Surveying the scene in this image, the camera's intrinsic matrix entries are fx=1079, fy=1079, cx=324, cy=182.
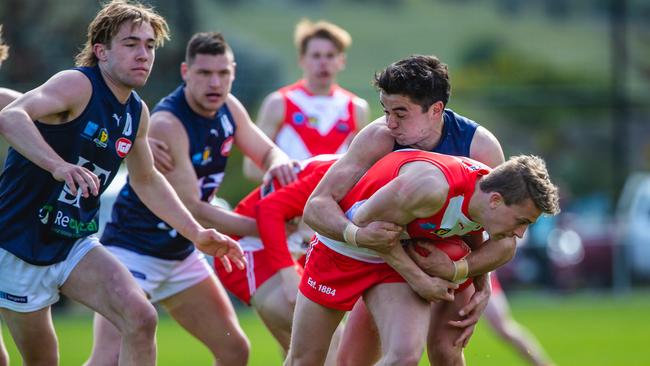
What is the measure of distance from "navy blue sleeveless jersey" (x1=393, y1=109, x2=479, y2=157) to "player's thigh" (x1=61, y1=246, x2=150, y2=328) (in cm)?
150

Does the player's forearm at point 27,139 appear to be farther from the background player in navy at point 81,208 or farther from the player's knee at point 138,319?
the player's knee at point 138,319

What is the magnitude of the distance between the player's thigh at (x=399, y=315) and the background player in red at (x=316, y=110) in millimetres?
2884

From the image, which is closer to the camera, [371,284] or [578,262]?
[371,284]

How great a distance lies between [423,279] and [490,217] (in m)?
0.43

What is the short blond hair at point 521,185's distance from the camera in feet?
16.2

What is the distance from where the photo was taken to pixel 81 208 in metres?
5.59

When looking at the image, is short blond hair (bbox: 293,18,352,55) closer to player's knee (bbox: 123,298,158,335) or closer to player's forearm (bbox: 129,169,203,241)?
player's forearm (bbox: 129,169,203,241)

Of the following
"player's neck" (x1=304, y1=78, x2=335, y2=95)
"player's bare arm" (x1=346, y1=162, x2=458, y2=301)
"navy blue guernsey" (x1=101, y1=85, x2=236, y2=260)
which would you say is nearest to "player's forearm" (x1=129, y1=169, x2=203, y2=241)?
"navy blue guernsey" (x1=101, y1=85, x2=236, y2=260)

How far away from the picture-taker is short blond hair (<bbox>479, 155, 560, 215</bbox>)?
4938 millimetres

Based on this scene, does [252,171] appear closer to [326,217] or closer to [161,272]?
[161,272]

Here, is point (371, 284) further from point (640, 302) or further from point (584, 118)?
point (584, 118)

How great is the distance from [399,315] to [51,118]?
1.96m

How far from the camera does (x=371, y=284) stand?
17.3 feet

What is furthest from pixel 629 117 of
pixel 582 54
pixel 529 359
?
pixel 529 359
